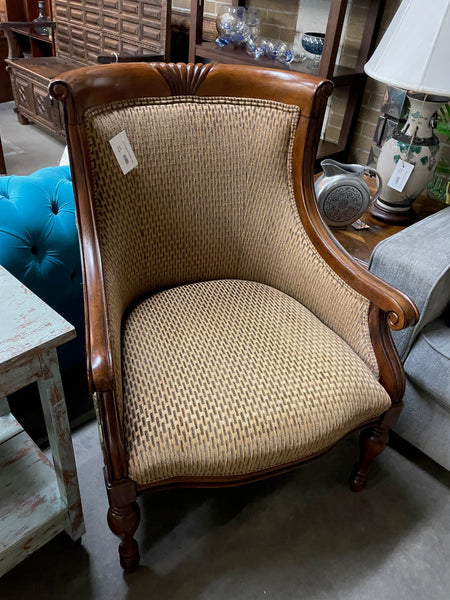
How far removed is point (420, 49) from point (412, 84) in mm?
79

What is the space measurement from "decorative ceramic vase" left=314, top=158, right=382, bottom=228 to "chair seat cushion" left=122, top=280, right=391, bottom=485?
0.35 meters

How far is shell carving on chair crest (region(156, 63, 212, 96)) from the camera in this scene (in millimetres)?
1034

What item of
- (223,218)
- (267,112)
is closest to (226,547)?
(223,218)

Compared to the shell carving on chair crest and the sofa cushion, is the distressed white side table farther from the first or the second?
the sofa cushion

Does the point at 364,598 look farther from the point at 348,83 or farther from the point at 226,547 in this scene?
the point at 348,83

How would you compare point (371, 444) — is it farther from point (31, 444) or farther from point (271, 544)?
point (31, 444)

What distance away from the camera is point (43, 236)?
115 centimetres

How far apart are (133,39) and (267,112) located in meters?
1.94

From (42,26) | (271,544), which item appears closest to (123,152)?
(271,544)

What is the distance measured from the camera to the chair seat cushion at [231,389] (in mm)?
832

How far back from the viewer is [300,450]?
0.90 metres

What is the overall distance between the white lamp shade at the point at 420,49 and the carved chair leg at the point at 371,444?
0.77 metres

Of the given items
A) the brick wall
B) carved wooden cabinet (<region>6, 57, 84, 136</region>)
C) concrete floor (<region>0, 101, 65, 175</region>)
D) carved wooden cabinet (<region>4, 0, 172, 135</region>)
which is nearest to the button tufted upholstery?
the brick wall

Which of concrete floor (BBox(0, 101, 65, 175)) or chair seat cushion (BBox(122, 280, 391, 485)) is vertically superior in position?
chair seat cushion (BBox(122, 280, 391, 485))
